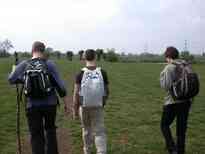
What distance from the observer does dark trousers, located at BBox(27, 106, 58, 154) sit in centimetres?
543

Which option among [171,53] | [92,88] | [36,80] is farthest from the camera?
[171,53]

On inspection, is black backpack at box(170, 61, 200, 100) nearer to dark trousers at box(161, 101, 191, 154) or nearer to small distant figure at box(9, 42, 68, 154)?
dark trousers at box(161, 101, 191, 154)

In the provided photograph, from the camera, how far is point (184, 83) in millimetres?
5848

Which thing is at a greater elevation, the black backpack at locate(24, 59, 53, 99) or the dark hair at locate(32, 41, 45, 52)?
the dark hair at locate(32, 41, 45, 52)

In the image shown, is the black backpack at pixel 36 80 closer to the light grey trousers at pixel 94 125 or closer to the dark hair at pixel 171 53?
the light grey trousers at pixel 94 125

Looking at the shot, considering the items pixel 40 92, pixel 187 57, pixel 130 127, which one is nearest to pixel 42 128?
pixel 40 92

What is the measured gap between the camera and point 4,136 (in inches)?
314

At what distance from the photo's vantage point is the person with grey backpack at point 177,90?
5867 millimetres

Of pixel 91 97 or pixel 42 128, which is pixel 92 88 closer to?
pixel 91 97

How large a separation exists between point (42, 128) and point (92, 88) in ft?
3.19

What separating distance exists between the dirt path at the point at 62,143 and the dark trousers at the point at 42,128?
3.98 feet

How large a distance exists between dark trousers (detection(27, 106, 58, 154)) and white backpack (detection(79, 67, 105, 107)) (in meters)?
0.54

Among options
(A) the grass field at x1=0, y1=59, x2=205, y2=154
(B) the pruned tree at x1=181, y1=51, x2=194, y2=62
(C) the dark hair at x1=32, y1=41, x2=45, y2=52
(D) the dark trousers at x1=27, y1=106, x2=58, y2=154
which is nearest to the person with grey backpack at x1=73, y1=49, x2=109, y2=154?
(D) the dark trousers at x1=27, y1=106, x2=58, y2=154

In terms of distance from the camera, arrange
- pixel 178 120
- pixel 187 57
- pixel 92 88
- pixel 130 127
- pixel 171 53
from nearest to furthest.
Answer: pixel 92 88 → pixel 171 53 → pixel 178 120 → pixel 130 127 → pixel 187 57
